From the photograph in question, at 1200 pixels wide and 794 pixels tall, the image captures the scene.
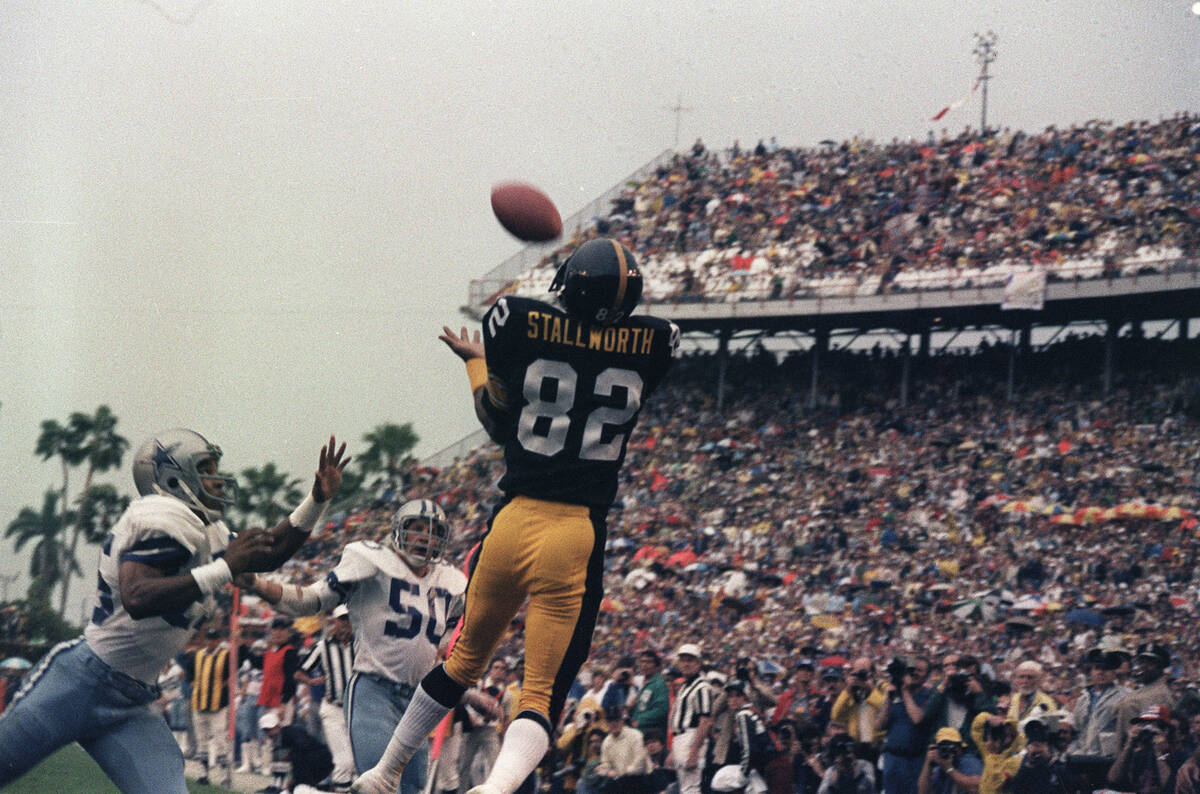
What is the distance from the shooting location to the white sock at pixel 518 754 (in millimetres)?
4613

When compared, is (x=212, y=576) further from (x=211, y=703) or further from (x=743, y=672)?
(x=211, y=703)

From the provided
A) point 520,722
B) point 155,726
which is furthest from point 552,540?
point 155,726

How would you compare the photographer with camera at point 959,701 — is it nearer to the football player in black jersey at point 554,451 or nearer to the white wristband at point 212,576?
the football player in black jersey at point 554,451

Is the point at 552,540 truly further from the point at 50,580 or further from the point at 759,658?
the point at 50,580

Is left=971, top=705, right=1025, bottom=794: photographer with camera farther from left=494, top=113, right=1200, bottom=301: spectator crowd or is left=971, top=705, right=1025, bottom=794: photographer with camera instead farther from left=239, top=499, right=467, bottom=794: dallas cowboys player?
left=494, top=113, right=1200, bottom=301: spectator crowd

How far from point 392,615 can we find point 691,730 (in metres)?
3.66

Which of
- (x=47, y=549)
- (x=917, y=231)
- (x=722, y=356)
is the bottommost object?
(x=47, y=549)

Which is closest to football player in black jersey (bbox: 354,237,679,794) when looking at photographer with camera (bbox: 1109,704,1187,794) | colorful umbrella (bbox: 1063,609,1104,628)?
photographer with camera (bbox: 1109,704,1187,794)

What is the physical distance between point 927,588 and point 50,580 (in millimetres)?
19812

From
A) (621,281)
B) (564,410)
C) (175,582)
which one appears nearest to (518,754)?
(564,410)

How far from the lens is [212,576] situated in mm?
4691

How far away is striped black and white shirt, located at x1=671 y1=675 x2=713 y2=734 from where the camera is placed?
9680 mm

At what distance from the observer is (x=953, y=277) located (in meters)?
23.2

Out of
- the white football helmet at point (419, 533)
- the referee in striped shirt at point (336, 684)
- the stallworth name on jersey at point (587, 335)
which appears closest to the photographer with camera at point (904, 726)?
the referee in striped shirt at point (336, 684)
